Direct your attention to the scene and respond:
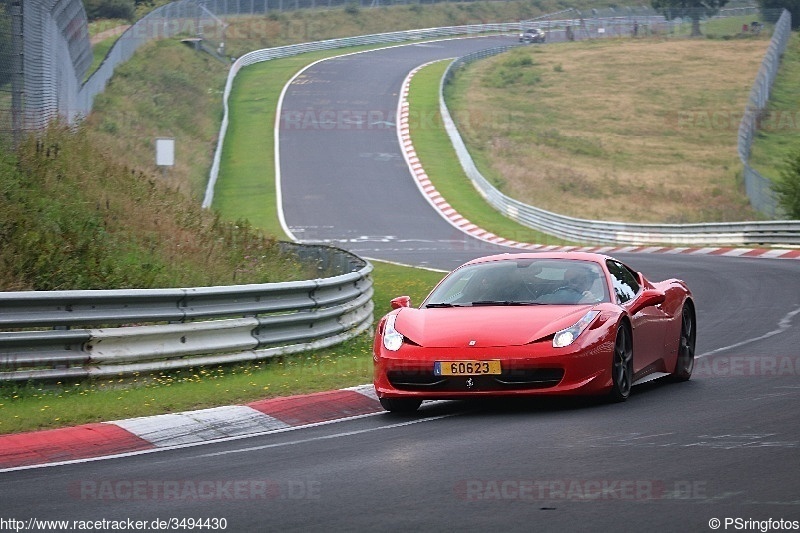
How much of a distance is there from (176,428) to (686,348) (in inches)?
202

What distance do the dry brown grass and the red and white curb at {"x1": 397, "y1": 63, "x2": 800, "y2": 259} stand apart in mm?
3117

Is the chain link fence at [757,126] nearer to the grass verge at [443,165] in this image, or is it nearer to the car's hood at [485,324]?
the grass verge at [443,165]

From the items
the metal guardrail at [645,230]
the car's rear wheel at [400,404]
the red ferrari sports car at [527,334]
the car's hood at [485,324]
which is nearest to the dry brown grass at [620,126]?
the metal guardrail at [645,230]

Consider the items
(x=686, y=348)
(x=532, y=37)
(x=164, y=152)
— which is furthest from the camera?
(x=532, y=37)

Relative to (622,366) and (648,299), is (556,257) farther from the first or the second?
(622,366)

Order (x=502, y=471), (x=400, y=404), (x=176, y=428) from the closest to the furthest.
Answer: (x=502, y=471) → (x=176, y=428) → (x=400, y=404)

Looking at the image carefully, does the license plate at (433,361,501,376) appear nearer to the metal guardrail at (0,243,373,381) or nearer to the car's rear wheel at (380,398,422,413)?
the car's rear wheel at (380,398,422,413)

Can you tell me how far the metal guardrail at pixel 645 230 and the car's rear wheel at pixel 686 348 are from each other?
70.9 ft

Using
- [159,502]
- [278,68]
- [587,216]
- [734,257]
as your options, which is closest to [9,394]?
[159,502]

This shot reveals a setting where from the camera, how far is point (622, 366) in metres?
10.4

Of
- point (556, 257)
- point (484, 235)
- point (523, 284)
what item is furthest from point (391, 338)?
point (484, 235)

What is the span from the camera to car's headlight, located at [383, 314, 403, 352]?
10268mm

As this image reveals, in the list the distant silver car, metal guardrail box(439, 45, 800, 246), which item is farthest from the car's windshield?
the distant silver car

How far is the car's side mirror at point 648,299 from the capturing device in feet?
36.6
